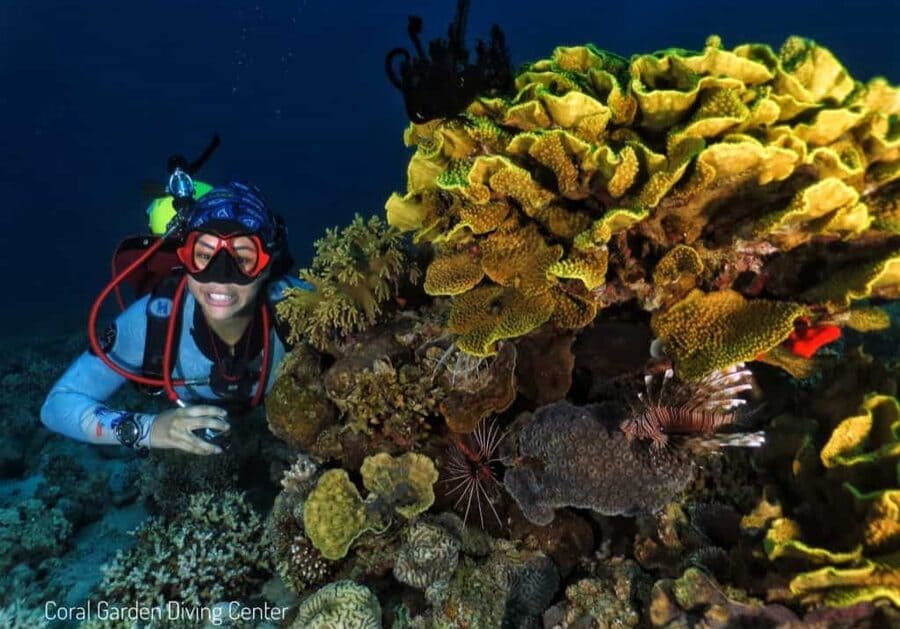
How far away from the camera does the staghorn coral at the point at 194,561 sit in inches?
168

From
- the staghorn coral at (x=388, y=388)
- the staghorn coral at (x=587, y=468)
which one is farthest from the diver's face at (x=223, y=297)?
the staghorn coral at (x=587, y=468)

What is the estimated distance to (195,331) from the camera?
5.48 metres

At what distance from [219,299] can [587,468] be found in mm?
3787

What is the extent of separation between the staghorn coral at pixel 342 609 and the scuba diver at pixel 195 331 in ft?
6.39

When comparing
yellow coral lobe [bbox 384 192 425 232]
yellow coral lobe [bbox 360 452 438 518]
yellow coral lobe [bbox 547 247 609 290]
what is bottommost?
yellow coral lobe [bbox 360 452 438 518]

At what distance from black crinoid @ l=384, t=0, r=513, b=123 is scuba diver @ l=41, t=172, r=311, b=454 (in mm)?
2783

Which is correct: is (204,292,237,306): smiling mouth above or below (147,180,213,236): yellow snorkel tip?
below

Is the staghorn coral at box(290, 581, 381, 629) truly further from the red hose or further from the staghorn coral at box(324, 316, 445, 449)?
the red hose

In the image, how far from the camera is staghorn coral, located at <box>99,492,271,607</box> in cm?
427

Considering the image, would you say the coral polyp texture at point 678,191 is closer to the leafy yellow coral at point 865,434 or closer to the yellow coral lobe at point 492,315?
the yellow coral lobe at point 492,315

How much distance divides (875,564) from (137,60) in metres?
102

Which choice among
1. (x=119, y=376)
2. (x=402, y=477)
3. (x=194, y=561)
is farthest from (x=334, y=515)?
(x=119, y=376)

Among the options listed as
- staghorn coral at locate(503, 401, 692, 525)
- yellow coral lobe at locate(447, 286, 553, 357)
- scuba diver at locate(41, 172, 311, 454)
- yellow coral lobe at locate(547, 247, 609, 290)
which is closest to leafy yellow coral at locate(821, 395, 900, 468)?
staghorn coral at locate(503, 401, 692, 525)

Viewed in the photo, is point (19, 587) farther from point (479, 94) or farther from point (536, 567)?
point (479, 94)
